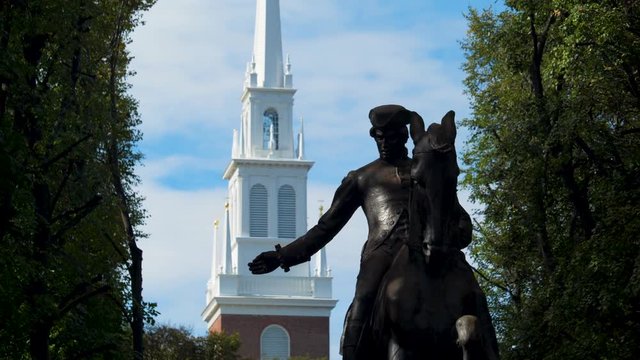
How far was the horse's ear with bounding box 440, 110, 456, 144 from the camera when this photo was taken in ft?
44.2

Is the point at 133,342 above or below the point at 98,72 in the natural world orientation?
below

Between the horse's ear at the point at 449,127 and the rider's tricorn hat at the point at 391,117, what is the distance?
937 mm

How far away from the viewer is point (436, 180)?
43.8 feet

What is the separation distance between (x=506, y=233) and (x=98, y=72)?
977cm

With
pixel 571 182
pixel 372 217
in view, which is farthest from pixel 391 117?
pixel 571 182

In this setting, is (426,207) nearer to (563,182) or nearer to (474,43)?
(563,182)

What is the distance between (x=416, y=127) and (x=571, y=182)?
821 inches

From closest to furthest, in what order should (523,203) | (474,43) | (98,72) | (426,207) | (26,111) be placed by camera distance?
(426,207)
(26,111)
(523,203)
(98,72)
(474,43)

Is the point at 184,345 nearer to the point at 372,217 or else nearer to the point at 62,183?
the point at 62,183

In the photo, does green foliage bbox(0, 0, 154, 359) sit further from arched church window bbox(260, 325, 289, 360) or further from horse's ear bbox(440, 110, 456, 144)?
arched church window bbox(260, 325, 289, 360)

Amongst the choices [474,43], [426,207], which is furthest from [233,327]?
[426,207]

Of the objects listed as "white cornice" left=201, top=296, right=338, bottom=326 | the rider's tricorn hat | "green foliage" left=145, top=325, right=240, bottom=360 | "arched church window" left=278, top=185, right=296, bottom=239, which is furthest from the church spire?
the rider's tricorn hat

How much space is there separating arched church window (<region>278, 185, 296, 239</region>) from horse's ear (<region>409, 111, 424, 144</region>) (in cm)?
14009

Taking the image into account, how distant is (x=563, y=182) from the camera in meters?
34.8
